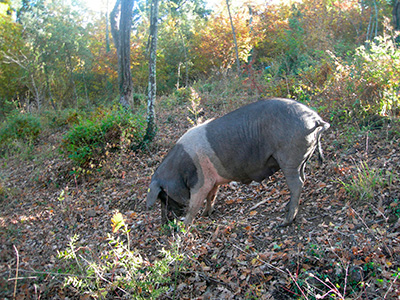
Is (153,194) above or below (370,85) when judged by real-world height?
below

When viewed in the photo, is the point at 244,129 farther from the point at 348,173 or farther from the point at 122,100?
the point at 122,100

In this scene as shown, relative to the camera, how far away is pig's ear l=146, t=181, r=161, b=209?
14.9ft

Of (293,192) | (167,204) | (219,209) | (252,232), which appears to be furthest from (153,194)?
(293,192)

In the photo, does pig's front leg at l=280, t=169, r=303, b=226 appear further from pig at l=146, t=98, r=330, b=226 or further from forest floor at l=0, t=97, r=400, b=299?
forest floor at l=0, t=97, r=400, b=299

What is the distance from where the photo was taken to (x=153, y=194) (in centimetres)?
459

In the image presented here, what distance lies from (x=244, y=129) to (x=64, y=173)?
5.52 metres

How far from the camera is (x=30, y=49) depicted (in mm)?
17719

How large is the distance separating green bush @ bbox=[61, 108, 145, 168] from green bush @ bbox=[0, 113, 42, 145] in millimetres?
5006

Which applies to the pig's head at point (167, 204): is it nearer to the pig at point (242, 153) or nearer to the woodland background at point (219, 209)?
the pig at point (242, 153)

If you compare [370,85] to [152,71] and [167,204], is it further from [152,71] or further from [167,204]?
[152,71]

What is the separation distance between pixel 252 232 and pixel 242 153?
1.09 metres

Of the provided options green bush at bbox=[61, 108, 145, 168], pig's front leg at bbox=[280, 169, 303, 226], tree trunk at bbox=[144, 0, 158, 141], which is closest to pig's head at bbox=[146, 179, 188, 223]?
pig's front leg at bbox=[280, 169, 303, 226]

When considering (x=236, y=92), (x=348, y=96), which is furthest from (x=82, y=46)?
(x=348, y=96)

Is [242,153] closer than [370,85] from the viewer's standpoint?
Yes
